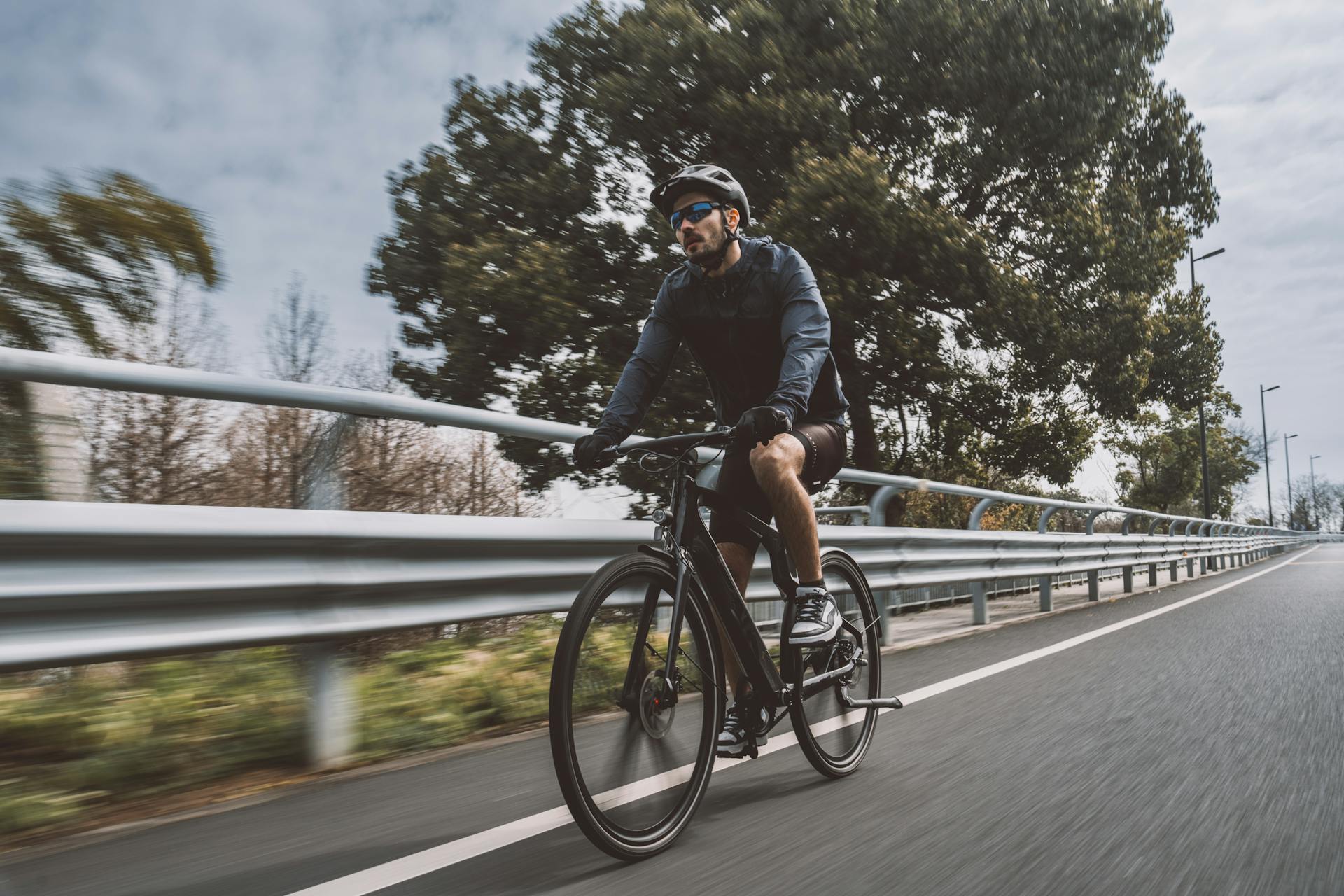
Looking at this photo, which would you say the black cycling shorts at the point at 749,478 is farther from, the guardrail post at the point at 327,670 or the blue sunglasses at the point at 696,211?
the guardrail post at the point at 327,670

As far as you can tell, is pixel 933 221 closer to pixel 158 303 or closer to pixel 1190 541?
pixel 1190 541

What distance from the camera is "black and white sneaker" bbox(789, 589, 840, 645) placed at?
3615 mm

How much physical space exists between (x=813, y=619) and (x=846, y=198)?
1291 cm

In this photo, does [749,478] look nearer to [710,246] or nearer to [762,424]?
[762,424]

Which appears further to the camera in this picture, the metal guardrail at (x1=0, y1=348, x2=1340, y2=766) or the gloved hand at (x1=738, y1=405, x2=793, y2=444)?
the gloved hand at (x1=738, y1=405, x2=793, y2=444)

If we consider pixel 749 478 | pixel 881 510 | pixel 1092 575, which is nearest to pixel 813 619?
pixel 749 478

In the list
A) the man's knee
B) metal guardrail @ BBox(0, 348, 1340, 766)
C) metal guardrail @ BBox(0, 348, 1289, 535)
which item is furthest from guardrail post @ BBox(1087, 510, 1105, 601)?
the man's knee

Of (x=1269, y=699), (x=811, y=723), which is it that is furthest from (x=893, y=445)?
(x=811, y=723)

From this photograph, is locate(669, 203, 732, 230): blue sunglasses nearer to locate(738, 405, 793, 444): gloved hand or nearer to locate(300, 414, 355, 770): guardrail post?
locate(738, 405, 793, 444): gloved hand

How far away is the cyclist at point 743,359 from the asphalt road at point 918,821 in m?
0.51

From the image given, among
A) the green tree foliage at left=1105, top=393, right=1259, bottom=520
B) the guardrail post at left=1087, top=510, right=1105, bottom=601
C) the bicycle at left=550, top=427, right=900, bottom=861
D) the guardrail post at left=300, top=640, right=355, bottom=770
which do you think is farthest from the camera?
the green tree foliage at left=1105, top=393, right=1259, bottom=520

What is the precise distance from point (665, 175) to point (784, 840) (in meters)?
16.7

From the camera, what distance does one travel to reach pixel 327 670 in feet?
12.8

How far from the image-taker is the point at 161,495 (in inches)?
158
